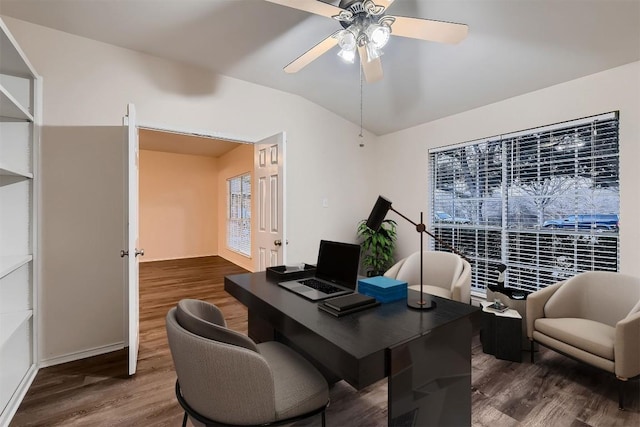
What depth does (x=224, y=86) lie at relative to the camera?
331 centimetres

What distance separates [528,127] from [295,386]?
3.14 meters

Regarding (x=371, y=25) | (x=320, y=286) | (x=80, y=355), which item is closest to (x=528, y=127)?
(x=371, y=25)

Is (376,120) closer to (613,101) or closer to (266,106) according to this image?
(266,106)

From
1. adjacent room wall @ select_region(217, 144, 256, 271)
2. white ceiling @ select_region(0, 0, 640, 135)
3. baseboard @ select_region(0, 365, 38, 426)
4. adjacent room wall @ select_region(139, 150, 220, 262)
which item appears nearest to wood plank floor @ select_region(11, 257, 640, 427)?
Result: baseboard @ select_region(0, 365, 38, 426)

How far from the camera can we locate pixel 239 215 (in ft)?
22.5

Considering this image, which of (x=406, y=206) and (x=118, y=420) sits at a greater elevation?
(x=406, y=206)

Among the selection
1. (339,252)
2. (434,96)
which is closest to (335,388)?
(339,252)

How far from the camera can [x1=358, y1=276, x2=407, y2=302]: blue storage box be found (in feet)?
5.19

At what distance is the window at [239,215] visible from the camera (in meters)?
6.41

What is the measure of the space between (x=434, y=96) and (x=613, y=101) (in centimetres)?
146

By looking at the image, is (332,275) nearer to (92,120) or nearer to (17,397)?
(17,397)

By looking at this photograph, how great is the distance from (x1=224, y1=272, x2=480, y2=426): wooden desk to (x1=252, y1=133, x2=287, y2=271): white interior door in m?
1.60

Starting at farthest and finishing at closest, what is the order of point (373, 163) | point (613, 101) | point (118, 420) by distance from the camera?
point (373, 163)
point (613, 101)
point (118, 420)

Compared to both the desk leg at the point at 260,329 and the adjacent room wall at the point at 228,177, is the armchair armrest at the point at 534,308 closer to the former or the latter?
the desk leg at the point at 260,329
